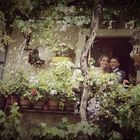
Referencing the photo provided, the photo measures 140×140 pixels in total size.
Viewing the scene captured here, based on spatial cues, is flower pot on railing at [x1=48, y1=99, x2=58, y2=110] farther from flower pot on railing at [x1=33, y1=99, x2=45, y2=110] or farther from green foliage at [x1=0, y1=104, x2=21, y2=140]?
green foliage at [x1=0, y1=104, x2=21, y2=140]

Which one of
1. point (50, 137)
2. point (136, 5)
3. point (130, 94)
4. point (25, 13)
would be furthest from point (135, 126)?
point (25, 13)

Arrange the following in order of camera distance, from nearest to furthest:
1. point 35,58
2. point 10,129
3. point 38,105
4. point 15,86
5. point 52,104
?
point 10,129, point 15,86, point 52,104, point 38,105, point 35,58

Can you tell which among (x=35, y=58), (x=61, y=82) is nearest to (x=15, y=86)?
(x=61, y=82)

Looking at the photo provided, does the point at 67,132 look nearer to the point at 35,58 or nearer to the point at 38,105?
the point at 38,105

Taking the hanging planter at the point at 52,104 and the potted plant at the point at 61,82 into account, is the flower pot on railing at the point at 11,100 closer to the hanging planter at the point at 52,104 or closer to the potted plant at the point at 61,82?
the hanging planter at the point at 52,104

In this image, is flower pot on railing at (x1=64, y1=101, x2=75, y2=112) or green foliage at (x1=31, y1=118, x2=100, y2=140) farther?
flower pot on railing at (x1=64, y1=101, x2=75, y2=112)

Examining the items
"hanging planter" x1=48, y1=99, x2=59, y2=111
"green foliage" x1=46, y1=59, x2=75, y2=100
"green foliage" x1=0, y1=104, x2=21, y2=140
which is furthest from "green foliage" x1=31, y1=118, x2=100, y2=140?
"hanging planter" x1=48, y1=99, x2=59, y2=111

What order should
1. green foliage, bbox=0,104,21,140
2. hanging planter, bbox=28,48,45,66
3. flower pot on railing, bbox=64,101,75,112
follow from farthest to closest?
hanging planter, bbox=28,48,45,66, flower pot on railing, bbox=64,101,75,112, green foliage, bbox=0,104,21,140

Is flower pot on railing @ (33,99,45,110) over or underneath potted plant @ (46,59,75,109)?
underneath

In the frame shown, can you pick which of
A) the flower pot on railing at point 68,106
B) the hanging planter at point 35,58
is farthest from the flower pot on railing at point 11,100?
the hanging planter at point 35,58

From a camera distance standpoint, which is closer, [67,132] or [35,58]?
[67,132]

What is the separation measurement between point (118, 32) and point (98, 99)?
283 cm

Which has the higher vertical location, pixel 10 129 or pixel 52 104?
pixel 52 104

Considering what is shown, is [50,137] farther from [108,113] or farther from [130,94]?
[130,94]
